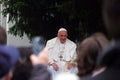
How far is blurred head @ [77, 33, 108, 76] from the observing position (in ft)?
9.93

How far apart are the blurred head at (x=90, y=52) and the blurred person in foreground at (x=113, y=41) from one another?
29.5 inches

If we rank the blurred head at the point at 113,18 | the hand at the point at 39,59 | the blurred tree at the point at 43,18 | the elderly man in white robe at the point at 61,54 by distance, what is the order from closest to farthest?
the blurred head at the point at 113,18 < the hand at the point at 39,59 < the elderly man in white robe at the point at 61,54 < the blurred tree at the point at 43,18

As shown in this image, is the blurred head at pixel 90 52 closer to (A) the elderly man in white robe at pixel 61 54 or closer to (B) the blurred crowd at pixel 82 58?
(B) the blurred crowd at pixel 82 58

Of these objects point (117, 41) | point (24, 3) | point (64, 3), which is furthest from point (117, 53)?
point (24, 3)

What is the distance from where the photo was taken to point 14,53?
2.44 m

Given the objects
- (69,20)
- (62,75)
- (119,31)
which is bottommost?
(62,75)

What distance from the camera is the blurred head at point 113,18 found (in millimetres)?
2111

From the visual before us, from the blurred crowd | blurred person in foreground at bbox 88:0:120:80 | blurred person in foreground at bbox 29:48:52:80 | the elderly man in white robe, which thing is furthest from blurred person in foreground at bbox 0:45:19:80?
the elderly man in white robe

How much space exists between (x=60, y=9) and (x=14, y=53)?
45.9 feet

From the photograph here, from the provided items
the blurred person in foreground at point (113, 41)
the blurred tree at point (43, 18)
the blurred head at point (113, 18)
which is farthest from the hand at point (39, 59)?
the blurred tree at point (43, 18)

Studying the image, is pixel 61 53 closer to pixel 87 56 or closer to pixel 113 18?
pixel 87 56

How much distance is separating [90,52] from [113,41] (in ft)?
2.97

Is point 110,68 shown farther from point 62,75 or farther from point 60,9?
point 60,9

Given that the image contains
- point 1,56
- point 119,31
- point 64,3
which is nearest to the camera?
point 119,31
